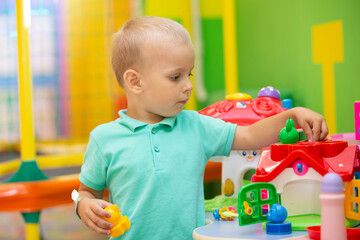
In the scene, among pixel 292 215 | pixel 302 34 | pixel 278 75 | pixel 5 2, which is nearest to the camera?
pixel 292 215

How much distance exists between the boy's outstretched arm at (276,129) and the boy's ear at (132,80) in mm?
209

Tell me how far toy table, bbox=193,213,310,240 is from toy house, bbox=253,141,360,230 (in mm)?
69

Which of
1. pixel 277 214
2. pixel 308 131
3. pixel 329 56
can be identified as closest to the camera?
pixel 277 214

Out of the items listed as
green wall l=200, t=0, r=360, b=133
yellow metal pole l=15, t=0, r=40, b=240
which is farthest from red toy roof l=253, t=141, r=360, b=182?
yellow metal pole l=15, t=0, r=40, b=240

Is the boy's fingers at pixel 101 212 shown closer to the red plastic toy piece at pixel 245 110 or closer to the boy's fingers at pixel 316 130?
the boy's fingers at pixel 316 130

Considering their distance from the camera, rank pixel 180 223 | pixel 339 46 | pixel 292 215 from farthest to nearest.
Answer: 1. pixel 339 46
2. pixel 180 223
3. pixel 292 215

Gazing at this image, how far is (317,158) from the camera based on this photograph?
78 centimetres

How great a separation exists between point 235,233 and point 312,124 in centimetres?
23

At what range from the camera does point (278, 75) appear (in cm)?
178

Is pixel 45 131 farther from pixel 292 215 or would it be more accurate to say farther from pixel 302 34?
pixel 292 215

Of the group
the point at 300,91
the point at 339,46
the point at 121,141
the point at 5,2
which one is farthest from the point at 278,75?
the point at 5,2

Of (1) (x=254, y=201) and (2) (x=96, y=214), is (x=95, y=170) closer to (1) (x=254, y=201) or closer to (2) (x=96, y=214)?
(2) (x=96, y=214)

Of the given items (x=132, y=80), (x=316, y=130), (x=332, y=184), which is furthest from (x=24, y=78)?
(x=332, y=184)

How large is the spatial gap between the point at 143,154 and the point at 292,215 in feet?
0.93
